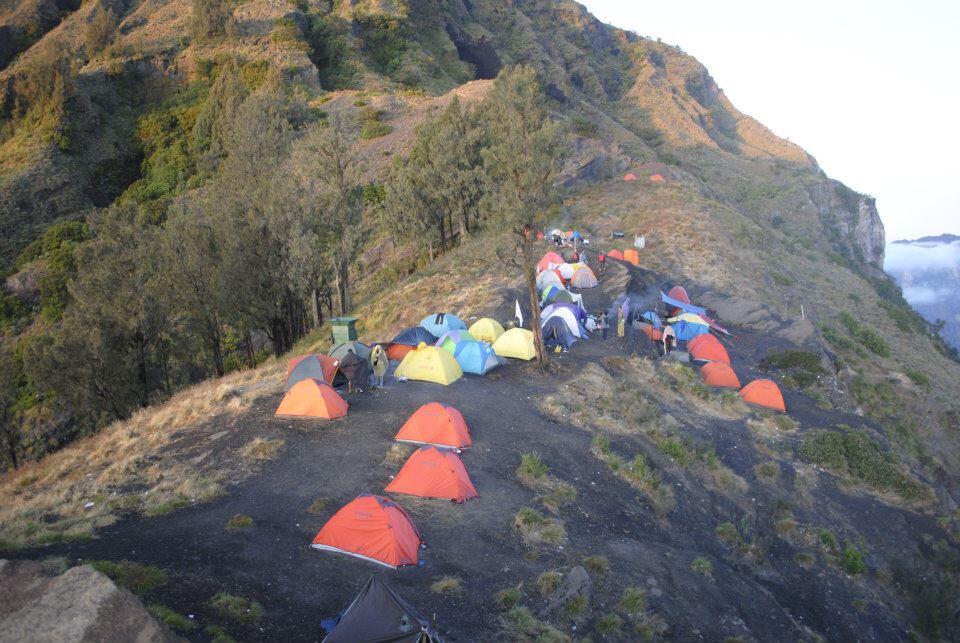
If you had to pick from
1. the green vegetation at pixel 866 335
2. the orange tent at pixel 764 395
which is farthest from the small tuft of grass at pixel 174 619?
the green vegetation at pixel 866 335

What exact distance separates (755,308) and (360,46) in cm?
5913

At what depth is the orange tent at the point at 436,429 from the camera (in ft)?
49.5

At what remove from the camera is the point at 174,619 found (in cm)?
791

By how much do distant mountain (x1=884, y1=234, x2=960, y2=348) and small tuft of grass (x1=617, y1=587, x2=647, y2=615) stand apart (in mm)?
104457

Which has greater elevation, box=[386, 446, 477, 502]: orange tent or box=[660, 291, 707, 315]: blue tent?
box=[386, 446, 477, 502]: orange tent

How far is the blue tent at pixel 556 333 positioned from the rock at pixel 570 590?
14.6 metres

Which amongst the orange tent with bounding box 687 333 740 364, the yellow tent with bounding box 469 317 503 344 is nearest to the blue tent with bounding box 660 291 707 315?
the orange tent with bounding box 687 333 740 364

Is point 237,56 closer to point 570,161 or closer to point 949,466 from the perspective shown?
point 570,161

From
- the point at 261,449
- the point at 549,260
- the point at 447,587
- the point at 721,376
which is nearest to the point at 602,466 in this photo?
the point at 447,587

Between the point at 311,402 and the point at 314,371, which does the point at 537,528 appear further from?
the point at 314,371

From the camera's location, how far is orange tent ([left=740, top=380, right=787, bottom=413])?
23.8 meters

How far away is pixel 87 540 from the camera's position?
10.7 m

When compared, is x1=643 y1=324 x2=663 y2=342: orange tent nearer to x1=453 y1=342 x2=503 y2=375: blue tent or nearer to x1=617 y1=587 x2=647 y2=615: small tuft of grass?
x1=453 y1=342 x2=503 y2=375: blue tent

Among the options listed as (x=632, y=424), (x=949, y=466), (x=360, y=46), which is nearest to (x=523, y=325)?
(x=632, y=424)
